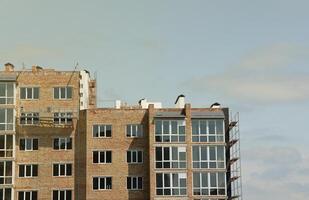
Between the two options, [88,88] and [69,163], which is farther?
[88,88]

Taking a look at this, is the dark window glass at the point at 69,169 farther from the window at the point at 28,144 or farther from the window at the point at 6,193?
the window at the point at 6,193

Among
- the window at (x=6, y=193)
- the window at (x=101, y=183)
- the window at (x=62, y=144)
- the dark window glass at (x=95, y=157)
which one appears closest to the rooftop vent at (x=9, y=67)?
the window at (x=62, y=144)

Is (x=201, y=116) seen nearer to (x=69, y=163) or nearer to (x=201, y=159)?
(x=201, y=159)

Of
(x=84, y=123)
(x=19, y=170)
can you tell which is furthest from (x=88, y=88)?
(x=19, y=170)

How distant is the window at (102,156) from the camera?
91781 mm

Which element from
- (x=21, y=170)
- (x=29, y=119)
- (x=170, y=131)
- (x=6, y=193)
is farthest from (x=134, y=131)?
(x=6, y=193)

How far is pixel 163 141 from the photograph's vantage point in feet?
298

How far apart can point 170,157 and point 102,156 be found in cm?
831

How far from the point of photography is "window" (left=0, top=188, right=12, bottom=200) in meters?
89.3

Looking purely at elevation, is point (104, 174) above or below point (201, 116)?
below

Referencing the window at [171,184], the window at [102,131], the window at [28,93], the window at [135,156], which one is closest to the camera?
the window at [171,184]

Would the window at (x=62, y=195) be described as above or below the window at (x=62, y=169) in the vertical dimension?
below

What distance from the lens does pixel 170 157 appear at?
90562 millimetres

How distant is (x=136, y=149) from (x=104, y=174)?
4.99 metres
